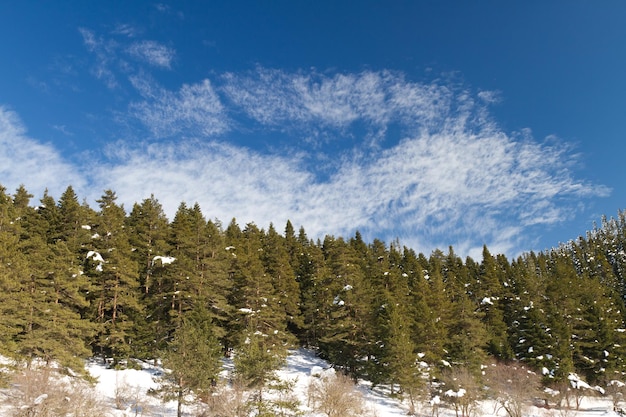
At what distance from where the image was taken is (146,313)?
48.1m

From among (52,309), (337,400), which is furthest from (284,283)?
(52,309)

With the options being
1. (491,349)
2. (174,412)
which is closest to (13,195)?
(174,412)

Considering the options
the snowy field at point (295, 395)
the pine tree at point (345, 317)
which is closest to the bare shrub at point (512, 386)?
the snowy field at point (295, 395)

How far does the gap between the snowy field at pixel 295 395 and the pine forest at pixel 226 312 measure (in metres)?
2.06

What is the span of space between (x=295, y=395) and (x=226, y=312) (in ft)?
52.1

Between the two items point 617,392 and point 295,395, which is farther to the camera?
point 617,392

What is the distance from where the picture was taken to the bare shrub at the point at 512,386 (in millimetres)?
43766

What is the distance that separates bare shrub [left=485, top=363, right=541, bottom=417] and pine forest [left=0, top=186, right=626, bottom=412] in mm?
2295

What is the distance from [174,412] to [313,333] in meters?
35.4

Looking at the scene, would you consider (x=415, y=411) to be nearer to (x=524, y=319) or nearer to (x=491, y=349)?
(x=491, y=349)

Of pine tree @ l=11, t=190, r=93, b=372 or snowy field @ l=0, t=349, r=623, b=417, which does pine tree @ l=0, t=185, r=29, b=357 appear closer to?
pine tree @ l=11, t=190, r=93, b=372

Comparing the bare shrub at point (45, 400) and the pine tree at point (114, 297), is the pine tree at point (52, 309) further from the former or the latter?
the bare shrub at point (45, 400)

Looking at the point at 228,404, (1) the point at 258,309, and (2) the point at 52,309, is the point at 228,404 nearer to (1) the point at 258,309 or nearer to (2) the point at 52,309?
(2) the point at 52,309

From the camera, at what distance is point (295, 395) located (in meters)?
39.1
